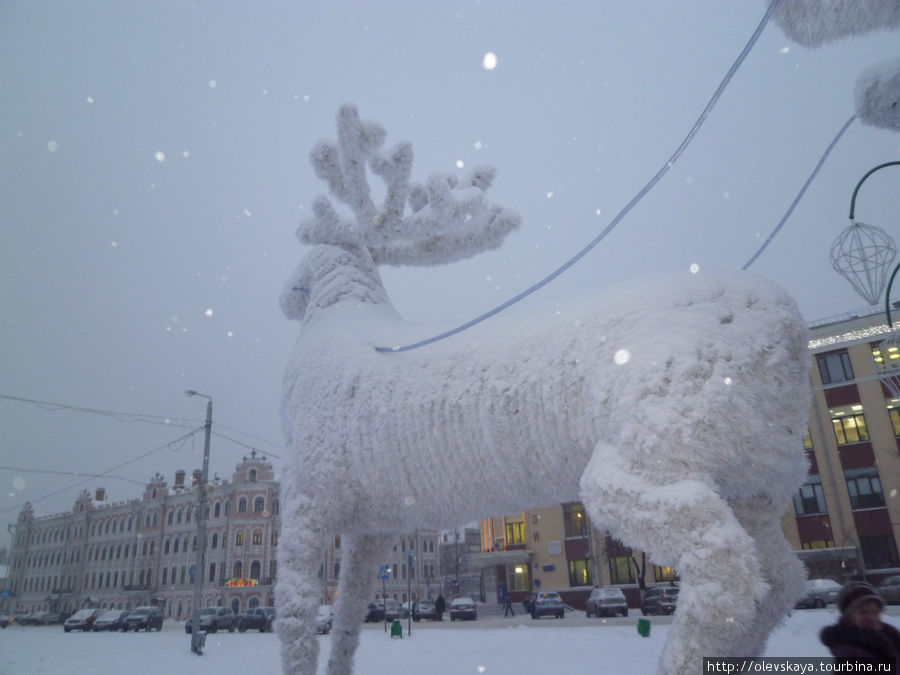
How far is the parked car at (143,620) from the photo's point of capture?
24797 mm

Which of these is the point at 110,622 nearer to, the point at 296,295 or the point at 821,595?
the point at 821,595

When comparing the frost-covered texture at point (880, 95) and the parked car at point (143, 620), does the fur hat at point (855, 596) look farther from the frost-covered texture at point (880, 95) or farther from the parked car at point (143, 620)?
the parked car at point (143, 620)

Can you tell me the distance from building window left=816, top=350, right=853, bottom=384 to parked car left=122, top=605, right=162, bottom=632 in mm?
27401

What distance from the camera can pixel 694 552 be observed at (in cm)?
222

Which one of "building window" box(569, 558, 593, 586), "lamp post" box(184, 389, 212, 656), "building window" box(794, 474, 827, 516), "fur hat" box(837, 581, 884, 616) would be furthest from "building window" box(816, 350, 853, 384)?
"fur hat" box(837, 581, 884, 616)

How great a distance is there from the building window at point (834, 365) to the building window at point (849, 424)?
63.1 inches

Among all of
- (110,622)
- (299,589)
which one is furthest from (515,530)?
(299,589)

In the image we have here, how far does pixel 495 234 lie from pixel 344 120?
1315 millimetres

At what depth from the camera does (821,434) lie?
22.8 m

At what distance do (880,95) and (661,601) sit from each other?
60.1 feet

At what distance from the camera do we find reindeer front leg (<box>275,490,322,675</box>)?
3465 millimetres

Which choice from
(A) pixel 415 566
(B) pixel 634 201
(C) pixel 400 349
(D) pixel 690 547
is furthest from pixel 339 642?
(A) pixel 415 566

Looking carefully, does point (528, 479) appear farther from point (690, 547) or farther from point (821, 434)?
point (821, 434)

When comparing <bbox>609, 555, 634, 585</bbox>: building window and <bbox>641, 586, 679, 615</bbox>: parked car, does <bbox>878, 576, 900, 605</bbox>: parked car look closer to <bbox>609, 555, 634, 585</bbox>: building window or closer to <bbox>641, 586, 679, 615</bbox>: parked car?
<bbox>641, 586, 679, 615</bbox>: parked car
